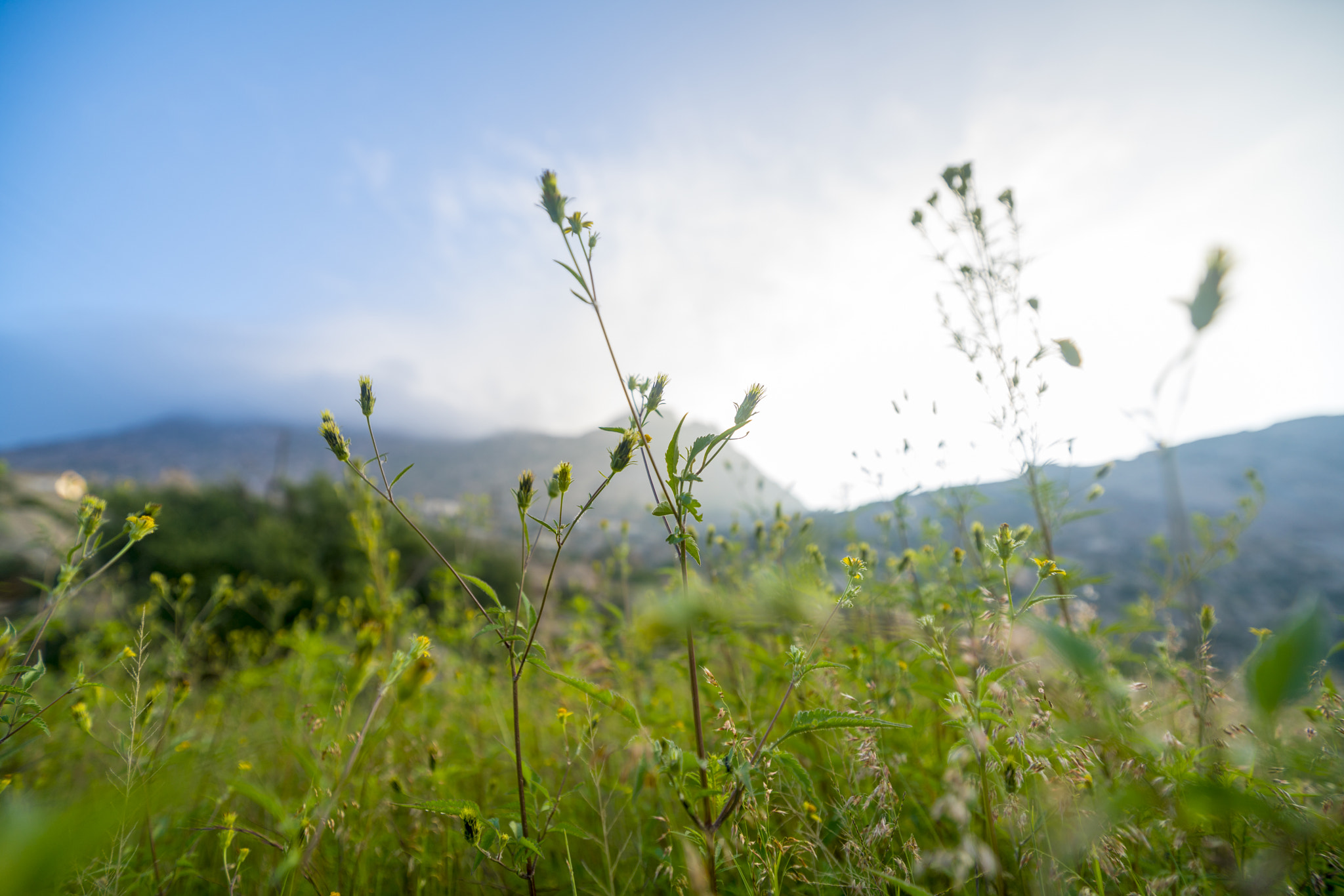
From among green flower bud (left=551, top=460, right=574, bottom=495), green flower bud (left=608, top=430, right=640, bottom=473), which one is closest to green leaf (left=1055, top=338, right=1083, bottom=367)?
green flower bud (left=608, top=430, right=640, bottom=473)

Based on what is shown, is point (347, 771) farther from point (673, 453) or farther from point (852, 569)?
point (852, 569)

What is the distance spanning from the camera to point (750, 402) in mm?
1149

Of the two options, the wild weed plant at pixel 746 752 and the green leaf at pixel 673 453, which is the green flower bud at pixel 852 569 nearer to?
the wild weed plant at pixel 746 752

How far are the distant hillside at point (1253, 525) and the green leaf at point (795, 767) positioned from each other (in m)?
5.03

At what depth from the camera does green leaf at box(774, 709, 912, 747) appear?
2.93 ft

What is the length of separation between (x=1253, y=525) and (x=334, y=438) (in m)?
16.1

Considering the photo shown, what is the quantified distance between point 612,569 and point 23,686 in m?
2.49

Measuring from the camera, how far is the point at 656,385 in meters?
1.24

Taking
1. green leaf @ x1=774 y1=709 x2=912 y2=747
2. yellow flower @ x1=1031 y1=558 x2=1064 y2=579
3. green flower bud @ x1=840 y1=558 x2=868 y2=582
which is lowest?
green leaf @ x1=774 y1=709 x2=912 y2=747

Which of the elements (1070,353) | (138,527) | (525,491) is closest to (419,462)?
(138,527)

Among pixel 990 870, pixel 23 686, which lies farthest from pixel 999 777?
pixel 23 686

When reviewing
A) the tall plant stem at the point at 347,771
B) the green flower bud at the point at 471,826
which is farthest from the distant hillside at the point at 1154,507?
the green flower bud at the point at 471,826

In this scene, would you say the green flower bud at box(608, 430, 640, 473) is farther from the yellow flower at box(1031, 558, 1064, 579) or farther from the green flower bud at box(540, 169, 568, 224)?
the yellow flower at box(1031, 558, 1064, 579)

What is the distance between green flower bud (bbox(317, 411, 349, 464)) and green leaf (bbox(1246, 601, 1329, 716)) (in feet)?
4.34
